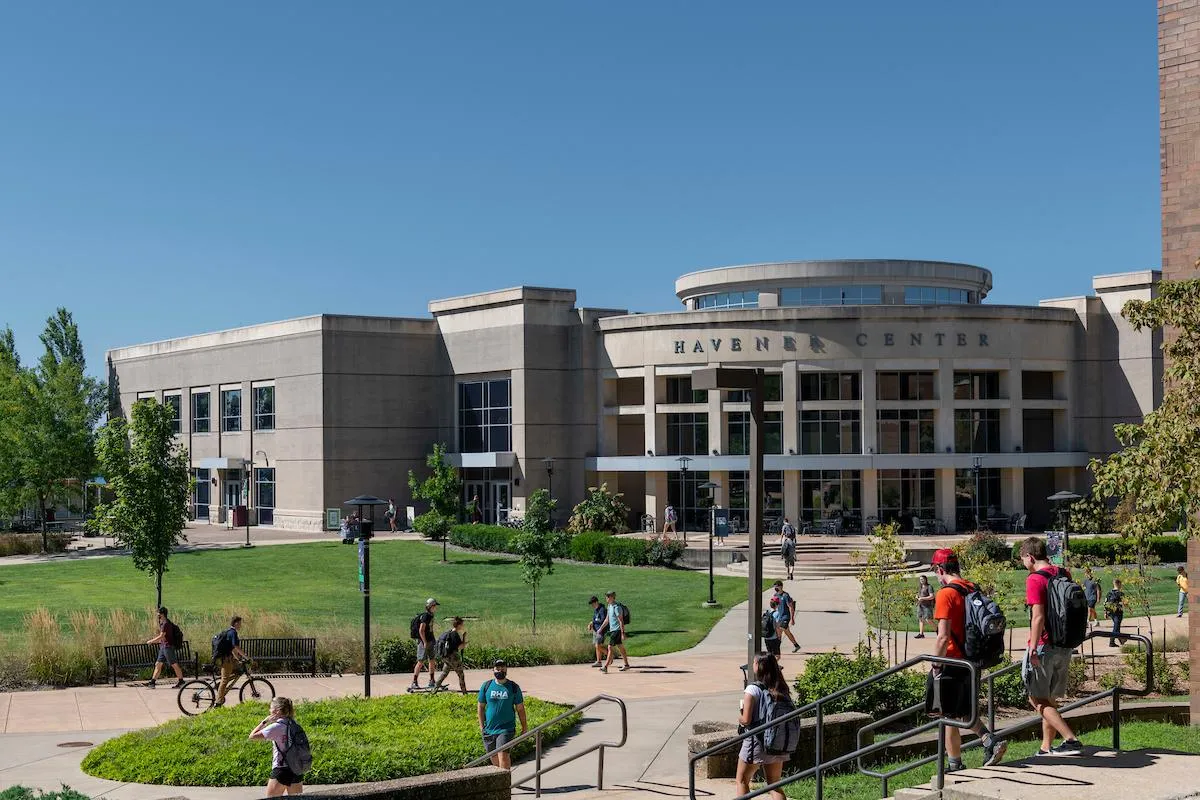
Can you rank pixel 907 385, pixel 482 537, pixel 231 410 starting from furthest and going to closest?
pixel 231 410
pixel 907 385
pixel 482 537

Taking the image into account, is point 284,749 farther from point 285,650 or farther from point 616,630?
point 616,630

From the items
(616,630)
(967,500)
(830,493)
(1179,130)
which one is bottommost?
(616,630)

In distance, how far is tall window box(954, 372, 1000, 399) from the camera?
54.4 metres

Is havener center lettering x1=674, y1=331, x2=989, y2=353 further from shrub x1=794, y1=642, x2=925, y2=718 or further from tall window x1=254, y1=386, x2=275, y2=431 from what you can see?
shrub x1=794, y1=642, x2=925, y2=718

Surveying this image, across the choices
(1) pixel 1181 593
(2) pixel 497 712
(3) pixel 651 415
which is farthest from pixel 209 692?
(3) pixel 651 415

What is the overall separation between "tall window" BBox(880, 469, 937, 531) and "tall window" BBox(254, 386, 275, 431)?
32066mm

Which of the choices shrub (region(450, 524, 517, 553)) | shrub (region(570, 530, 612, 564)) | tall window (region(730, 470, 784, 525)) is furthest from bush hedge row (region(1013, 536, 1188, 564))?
shrub (region(450, 524, 517, 553))

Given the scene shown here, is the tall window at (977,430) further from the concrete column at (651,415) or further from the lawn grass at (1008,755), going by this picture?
the lawn grass at (1008,755)

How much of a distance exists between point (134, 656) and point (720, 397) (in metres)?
33.9

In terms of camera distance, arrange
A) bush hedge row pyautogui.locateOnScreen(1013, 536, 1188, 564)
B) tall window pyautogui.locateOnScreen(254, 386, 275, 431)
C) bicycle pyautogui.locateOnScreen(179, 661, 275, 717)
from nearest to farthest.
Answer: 1. bicycle pyautogui.locateOnScreen(179, 661, 275, 717)
2. bush hedge row pyautogui.locateOnScreen(1013, 536, 1188, 564)
3. tall window pyautogui.locateOnScreen(254, 386, 275, 431)

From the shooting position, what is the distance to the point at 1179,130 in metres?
16.2

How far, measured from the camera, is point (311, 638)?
81.5 feet

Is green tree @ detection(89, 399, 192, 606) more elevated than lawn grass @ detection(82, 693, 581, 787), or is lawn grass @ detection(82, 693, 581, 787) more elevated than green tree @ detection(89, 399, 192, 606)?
green tree @ detection(89, 399, 192, 606)

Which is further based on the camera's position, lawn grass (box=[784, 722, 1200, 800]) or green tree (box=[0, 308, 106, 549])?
green tree (box=[0, 308, 106, 549])
